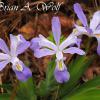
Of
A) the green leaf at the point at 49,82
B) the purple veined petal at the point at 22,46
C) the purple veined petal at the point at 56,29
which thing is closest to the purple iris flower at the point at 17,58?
the purple veined petal at the point at 22,46

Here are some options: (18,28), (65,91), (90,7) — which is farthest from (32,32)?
(65,91)

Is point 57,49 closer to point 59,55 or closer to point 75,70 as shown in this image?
point 59,55

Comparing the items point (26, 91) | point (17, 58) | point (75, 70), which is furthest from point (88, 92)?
point (17, 58)

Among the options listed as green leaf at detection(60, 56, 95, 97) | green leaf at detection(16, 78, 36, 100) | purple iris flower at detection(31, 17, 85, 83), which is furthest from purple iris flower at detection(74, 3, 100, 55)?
green leaf at detection(16, 78, 36, 100)

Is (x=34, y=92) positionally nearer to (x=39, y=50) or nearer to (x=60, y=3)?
(x=39, y=50)

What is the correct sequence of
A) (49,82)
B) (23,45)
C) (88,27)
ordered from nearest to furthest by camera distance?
(23,45) → (88,27) → (49,82)

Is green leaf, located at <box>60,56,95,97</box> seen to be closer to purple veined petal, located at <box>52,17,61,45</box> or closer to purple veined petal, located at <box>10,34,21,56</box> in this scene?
purple veined petal, located at <box>52,17,61,45</box>
